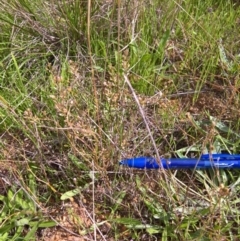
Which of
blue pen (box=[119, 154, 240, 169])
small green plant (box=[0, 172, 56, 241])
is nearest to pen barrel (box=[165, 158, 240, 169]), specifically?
blue pen (box=[119, 154, 240, 169])

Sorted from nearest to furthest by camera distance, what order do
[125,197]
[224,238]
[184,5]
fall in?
1. [224,238]
2. [125,197]
3. [184,5]

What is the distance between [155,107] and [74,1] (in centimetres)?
43

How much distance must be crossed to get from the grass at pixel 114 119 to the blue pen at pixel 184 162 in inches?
1.0

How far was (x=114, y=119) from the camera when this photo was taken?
1.32 meters

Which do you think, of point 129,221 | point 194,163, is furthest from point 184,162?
point 129,221

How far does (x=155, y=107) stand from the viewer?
4.66 ft

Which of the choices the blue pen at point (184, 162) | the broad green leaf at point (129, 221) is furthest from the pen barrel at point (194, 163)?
the broad green leaf at point (129, 221)

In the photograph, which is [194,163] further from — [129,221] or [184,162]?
[129,221]

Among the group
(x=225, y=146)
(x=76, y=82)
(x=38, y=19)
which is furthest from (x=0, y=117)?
(x=225, y=146)

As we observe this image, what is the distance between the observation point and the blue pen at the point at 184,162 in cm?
125

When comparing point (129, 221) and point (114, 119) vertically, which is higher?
point (114, 119)

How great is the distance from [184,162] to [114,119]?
211 mm

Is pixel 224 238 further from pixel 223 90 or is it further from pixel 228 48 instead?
pixel 228 48

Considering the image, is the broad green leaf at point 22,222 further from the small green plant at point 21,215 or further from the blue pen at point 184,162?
the blue pen at point 184,162
